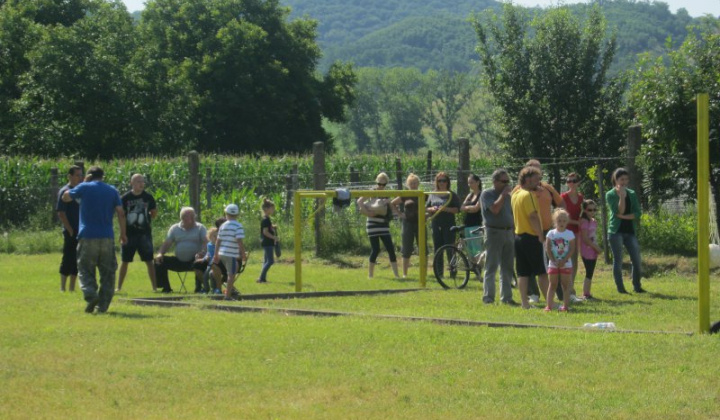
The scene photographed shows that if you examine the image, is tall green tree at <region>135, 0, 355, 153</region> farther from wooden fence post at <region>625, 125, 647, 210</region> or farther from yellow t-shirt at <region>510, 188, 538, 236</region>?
yellow t-shirt at <region>510, 188, 538, 236</region>

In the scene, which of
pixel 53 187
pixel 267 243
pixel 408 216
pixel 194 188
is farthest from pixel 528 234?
pixel 53 187

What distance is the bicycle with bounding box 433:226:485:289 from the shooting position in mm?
17984

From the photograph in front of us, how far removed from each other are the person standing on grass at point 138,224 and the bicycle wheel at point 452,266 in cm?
437

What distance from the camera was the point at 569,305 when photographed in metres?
15.0

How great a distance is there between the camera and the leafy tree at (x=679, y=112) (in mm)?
20197

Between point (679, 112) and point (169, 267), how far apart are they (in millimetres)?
9178

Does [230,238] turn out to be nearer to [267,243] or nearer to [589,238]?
[267,243]

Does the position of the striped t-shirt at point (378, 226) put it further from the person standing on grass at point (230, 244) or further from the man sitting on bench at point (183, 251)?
the person standing on grass at point (230, 244)

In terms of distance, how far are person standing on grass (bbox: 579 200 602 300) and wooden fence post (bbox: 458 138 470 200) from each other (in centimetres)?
536

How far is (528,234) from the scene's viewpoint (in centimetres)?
1452

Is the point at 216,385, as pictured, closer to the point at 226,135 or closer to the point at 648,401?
the point at 648,401

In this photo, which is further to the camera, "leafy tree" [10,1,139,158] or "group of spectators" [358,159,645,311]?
"leafy tree" [10,1,139,158]

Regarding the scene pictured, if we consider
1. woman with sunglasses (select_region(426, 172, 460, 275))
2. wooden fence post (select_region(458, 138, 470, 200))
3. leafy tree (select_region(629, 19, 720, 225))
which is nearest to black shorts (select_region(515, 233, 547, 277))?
woman with sunglasses (select_region(426, 172, 460, 275))

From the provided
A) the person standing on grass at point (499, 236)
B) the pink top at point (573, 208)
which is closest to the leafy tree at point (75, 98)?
the pink top at point (573, 208)
